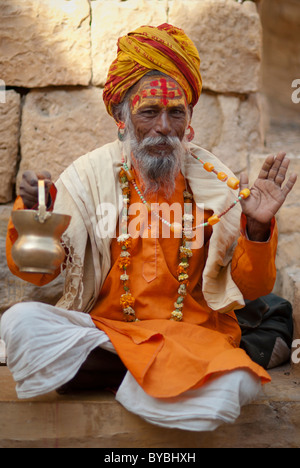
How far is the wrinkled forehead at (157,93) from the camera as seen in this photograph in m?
3.17

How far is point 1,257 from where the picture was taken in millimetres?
3975

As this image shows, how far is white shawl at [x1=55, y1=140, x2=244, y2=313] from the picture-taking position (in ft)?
10.1

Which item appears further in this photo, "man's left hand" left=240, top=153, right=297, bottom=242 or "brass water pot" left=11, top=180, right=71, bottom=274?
"man's left hand" left=240, top=153, right=297, bottom=242

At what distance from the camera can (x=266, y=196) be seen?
9.59 feet

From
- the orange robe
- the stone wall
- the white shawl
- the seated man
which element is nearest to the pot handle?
the seated man

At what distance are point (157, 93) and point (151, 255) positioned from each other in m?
0.79

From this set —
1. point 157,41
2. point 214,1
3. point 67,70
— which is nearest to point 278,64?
point 214,1

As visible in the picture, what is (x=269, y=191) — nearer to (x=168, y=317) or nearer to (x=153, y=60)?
(x=168, y=317)

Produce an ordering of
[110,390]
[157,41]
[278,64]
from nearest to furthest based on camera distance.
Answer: [110,390], [157,41], [278,64]

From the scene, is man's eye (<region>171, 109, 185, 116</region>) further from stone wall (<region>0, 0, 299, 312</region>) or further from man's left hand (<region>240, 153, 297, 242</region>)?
stone wall (<region>0, 0, 299, 312</region>)
